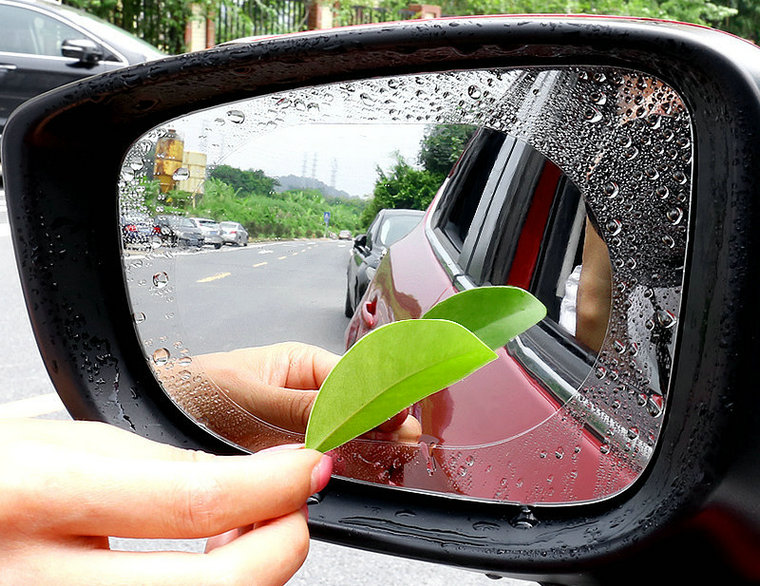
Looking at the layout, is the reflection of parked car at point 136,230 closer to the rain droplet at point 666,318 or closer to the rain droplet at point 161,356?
the rain droplet at point 161,356

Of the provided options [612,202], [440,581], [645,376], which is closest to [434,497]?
[645,376]

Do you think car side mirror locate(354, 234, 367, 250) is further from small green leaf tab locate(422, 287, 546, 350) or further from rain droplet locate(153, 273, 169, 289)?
rain droplet locate(153, 273, 169, 289)

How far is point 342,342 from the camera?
0.87 meters

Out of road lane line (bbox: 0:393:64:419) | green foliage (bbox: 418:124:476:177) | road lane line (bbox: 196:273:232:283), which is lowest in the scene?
road lane line (bbox: 0:393:64:419)

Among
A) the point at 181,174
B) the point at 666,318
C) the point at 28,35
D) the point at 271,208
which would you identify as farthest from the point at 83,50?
the point at 666,318

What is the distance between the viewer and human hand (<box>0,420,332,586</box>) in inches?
24.2

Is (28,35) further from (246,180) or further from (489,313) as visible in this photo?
(489,313)

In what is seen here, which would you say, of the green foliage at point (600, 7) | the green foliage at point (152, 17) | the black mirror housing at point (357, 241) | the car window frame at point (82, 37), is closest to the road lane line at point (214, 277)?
the black mirror housing at point (357, 241)

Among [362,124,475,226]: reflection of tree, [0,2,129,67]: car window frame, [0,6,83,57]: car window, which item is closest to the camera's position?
[362,124,475,226]: reflection of tree

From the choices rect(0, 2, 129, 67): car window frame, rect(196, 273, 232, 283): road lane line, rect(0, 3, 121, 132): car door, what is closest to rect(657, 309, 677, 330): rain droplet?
rect(196, 273, 232, 283): road lane line

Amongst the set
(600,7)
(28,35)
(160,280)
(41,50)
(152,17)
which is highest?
(600,7)

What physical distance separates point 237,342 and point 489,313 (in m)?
0.34

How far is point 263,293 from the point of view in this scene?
0.89m

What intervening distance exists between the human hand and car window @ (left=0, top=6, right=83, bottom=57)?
8.94 metres
